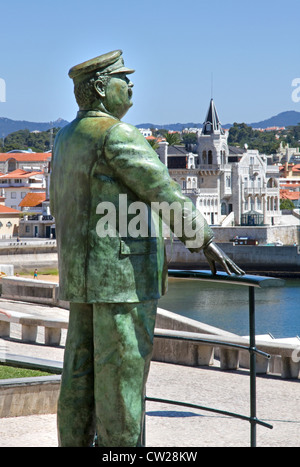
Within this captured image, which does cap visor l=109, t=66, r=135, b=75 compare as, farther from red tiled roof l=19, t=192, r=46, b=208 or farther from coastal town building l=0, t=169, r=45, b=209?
coastal town building l=0, t=169, r=45, b=209

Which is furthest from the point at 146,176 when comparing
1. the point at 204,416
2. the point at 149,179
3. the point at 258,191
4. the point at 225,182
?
the point at 225,182

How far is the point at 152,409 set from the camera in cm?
574

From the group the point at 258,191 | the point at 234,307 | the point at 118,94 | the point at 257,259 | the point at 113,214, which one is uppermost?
the point at 258,191

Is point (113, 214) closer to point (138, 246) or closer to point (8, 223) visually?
point (138, 246)

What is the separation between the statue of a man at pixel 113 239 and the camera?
3.79m

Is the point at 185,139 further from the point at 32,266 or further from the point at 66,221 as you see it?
the point at 66,221

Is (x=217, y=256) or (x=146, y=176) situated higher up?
(x=146, y=176)

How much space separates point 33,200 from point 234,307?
1821 inches

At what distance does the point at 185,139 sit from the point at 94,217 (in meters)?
182

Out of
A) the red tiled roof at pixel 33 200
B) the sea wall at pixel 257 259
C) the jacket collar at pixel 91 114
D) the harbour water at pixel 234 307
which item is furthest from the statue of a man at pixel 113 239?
the red tiled roof at pixel 33 200

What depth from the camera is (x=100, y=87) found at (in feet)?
13.0

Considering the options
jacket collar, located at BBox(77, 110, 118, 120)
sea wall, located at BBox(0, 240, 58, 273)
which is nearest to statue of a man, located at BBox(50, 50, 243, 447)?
jacket collar, located at BBox(77, 110, 118, 120)

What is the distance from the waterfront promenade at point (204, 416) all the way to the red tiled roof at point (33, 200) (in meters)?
73.1
